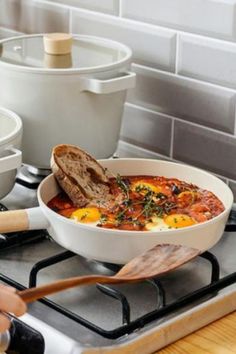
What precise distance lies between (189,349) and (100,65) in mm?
478

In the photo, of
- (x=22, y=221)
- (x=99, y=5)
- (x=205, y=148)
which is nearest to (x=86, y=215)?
(x=22, y=221)

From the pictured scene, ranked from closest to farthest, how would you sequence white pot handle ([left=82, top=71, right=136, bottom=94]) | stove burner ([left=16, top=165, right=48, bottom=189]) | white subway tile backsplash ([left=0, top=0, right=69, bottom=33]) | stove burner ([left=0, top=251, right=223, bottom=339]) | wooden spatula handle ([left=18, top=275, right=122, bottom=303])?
wooden spatula handle ([left=18, top=275, right=122, bottom=303]) < stove burner ([left=0, top=251, right=223, bottom=339]) < white pot handle ([left=82, top=71, right=136, bottom=94]) < stove burner ([left=16, top=165, right=48, bottom=189]) < white subway tile backsplash ([left=0, top=0, right=69, bottom=33])

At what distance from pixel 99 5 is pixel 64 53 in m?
0.16

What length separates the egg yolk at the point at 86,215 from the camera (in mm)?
1065

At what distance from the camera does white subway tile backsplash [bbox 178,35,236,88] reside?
125 centimetres

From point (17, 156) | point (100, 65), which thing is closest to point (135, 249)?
point (17, 156)

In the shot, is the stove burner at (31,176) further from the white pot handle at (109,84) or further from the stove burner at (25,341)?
the stove burner at (25,341)

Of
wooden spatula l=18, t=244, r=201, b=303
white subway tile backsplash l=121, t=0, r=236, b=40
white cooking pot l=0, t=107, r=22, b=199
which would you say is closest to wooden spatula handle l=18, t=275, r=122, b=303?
wooden spatula l=18, t=244, r=201, b=303

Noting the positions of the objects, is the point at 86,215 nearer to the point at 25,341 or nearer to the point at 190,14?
the point at 25,341

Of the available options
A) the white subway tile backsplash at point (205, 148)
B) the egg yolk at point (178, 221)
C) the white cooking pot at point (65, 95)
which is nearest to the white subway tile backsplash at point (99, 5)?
the white cooking pot at point (65, 95)

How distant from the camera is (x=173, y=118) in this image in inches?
53.5

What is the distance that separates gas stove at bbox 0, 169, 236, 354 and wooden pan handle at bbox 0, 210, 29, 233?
0.16 feet

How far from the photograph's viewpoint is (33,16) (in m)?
1.55

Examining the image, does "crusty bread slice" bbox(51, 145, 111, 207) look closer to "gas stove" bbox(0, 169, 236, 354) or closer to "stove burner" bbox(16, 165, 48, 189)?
"gas stove" bbox(0, 169, 236, 354)
